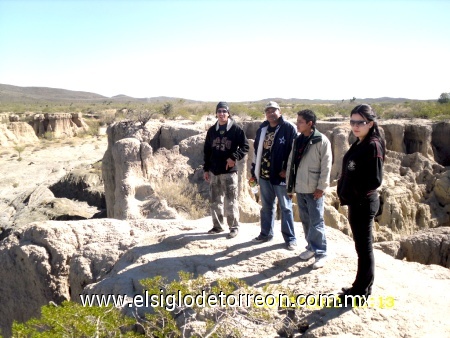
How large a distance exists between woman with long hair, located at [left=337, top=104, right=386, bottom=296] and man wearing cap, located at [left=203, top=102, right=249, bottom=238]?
1.74 m

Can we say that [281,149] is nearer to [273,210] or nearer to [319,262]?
[273,210]

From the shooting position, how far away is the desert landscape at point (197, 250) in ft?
11.0

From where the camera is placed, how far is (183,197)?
837 centimetres

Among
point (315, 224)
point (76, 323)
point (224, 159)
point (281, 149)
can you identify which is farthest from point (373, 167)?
point (76, 323)

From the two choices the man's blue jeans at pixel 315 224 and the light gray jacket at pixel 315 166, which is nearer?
the light gray jacket at pixel 315 166

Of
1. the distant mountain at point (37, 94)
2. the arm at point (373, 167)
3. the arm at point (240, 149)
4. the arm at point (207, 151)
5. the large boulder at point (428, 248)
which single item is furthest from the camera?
the distant mountain at point (37, 94)

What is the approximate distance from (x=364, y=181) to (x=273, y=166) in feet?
4.54

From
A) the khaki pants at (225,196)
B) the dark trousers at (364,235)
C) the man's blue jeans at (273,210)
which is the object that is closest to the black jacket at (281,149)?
the man's blue jeans at (273,210)

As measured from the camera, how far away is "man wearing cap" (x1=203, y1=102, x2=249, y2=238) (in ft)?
15.7

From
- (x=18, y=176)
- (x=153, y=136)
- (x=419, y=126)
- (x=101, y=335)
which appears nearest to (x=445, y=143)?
(x=419, y=126)

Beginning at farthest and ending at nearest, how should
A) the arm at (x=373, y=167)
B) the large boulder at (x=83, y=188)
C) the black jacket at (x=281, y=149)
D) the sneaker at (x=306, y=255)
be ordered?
the large boulder at (x=83, y=188) → the black jacket at (x=281, y=149) → the sneaker at (x=306, y=255) → the arm at (x=373, y=167)

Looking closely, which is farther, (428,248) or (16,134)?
(16,134)

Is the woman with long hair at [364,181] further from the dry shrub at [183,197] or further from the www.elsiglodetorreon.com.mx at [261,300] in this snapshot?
the dry shrub at [183,197]

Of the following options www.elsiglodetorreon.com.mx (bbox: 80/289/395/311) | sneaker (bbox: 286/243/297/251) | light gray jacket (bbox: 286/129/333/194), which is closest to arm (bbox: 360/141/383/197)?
light gray jacket (bbox: 286/129/333/194)
